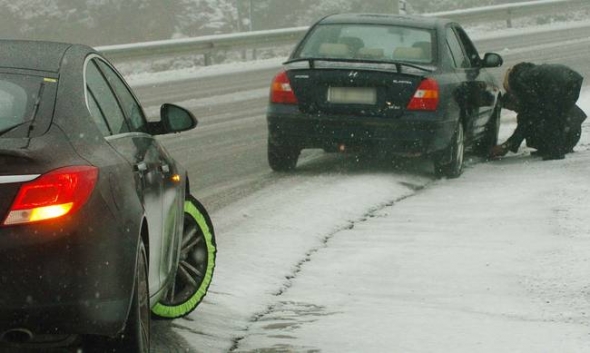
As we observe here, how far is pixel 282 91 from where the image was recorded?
13242mm

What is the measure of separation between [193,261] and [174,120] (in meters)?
0.90

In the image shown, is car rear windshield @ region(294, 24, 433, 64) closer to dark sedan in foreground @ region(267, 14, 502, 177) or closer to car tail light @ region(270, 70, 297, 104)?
dark sedan in foreground @ region(267, 14, 502, 177)

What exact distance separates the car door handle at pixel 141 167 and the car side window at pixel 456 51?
8.34 meters

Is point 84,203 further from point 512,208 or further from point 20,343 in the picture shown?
point 512,208

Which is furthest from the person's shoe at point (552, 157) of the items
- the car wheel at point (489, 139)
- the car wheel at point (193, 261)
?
the car wheel at point (193, 261)

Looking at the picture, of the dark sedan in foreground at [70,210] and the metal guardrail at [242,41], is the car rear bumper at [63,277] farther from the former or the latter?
the metal guardrail at [242,41]

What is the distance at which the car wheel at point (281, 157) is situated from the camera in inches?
536

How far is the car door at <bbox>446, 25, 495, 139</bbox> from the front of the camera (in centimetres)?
1402

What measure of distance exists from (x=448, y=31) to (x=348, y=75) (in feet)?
5.84

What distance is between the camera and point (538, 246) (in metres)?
9.57

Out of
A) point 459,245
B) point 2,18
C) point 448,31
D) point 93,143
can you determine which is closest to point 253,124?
point 448,31

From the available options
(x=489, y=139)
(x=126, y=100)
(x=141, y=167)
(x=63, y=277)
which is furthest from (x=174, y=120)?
(x=489, y=139)

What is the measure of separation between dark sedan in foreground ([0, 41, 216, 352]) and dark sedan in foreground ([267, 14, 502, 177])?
22.6ft

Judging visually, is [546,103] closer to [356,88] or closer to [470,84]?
[470,84]
